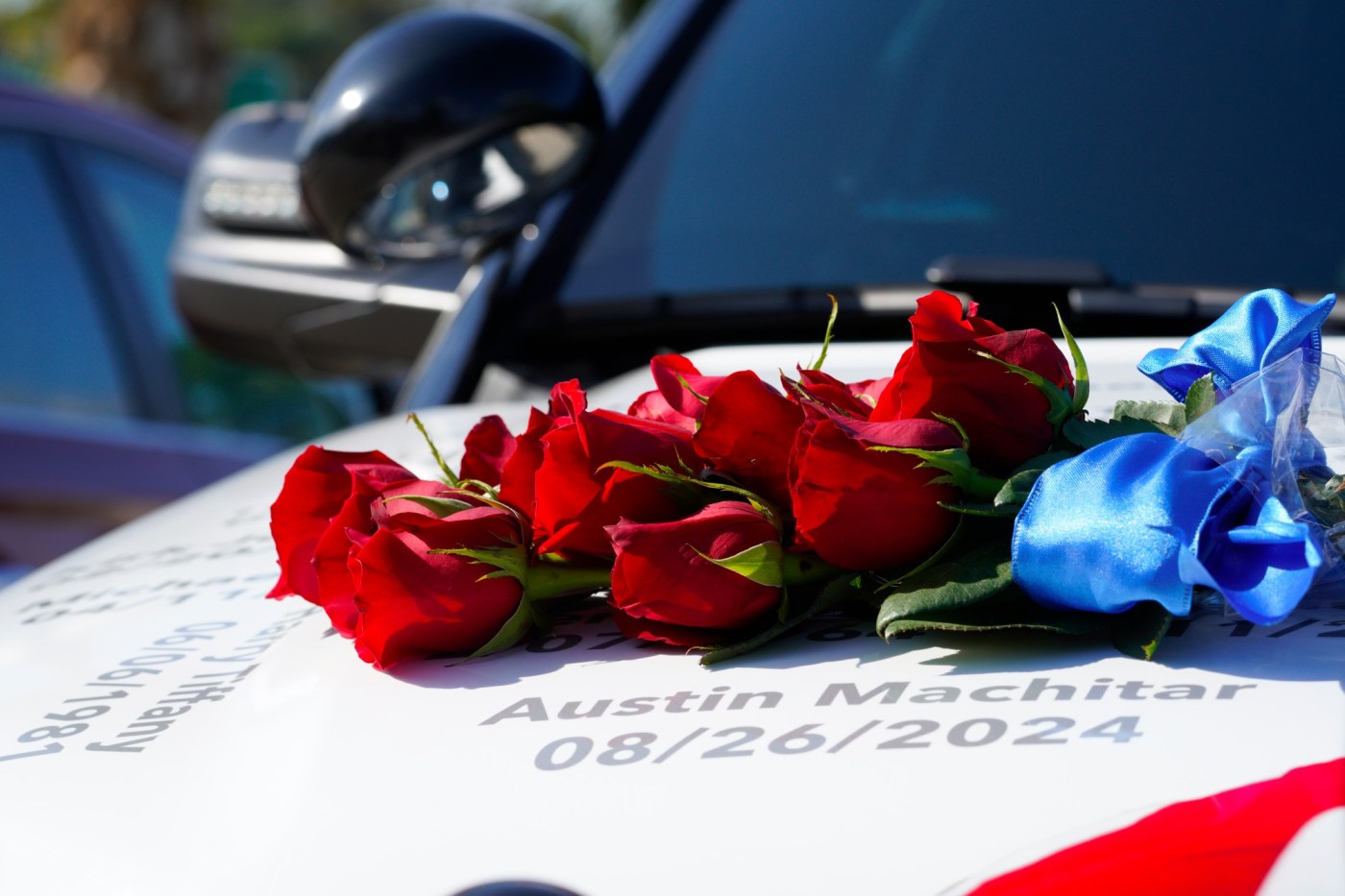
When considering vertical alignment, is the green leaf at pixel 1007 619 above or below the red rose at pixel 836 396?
below

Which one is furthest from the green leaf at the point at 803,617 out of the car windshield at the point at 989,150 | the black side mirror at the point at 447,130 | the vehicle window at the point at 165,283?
the vehicle window at the point at 165,283

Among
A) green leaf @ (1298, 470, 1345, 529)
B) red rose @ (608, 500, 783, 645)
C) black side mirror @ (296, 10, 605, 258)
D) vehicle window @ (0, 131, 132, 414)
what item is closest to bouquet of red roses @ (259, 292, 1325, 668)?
red rose @ (608, 500, 783, 645)

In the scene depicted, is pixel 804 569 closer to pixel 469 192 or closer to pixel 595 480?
pixel 595 480

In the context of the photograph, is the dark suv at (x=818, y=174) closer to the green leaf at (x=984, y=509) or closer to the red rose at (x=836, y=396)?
the red rose at (x=836, y=396)

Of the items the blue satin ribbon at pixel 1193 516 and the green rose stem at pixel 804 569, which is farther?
the green rose stem at pixel 804 569

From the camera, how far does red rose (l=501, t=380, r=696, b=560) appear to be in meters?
1.12

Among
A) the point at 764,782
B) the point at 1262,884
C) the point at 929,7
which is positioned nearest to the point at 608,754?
the point at 764,782

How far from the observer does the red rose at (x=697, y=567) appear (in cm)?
107

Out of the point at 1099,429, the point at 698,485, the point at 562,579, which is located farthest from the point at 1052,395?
the point at 562,579

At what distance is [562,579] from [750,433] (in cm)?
19

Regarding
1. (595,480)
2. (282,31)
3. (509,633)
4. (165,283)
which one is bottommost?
(282,31)

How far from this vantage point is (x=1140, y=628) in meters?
1.01

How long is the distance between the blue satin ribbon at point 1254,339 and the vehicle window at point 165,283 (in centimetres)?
355

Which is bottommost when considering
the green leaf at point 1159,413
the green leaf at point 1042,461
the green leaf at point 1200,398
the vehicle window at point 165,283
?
the vehicle window at point 165,283
